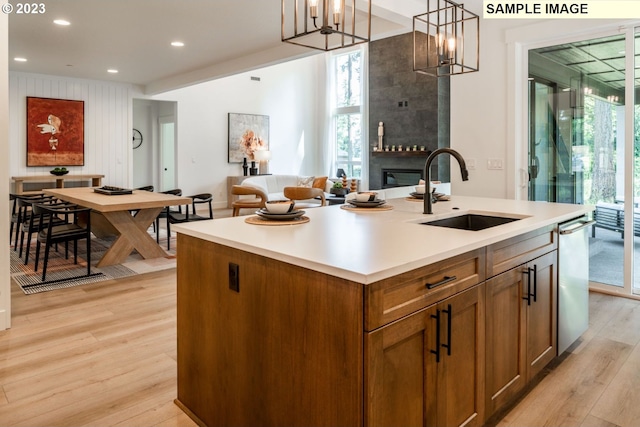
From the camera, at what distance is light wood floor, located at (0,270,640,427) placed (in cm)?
199

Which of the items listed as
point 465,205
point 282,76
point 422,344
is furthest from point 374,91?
point 422,344

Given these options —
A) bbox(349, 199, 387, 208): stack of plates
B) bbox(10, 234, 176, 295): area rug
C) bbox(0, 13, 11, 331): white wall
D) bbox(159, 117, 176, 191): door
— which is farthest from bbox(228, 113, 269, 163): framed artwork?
bbox(349, 199, 387, 208): stack of plates

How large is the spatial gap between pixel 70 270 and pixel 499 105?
4.48 meters

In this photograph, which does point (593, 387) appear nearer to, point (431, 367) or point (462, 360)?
point (462, 360)

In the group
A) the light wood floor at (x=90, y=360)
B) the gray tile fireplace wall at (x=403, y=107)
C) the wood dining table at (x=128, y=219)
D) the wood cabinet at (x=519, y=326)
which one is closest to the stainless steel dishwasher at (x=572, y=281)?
the wood cabinet at (x=519, y=326)

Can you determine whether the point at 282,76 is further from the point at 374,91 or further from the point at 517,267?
the point at 517,267

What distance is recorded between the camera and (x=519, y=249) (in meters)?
1.99

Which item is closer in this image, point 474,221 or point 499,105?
point 474,221

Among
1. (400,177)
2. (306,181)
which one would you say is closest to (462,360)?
(306,181)

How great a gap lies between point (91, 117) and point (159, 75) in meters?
1.75

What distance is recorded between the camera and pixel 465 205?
2824 mm

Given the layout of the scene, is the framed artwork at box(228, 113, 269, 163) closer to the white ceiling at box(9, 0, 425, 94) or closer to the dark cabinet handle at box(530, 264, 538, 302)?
the white ceiling at box(9, 0, 425, 94)

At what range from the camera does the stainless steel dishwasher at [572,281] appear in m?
2.42

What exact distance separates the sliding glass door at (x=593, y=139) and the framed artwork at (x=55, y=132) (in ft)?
26.1
